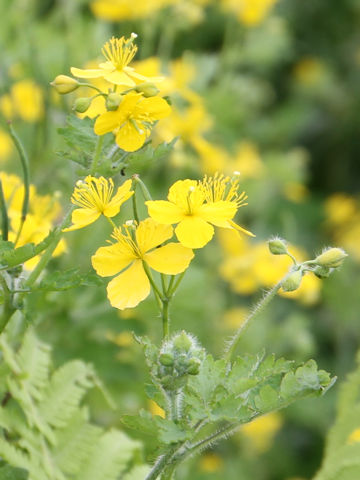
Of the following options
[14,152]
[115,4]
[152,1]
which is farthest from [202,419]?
[14,152]

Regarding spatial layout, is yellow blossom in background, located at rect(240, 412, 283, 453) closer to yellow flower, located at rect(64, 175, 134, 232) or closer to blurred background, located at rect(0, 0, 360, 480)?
blurred background, located at rect(0, 0, 360, 480)

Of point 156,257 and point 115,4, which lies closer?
point 156,257

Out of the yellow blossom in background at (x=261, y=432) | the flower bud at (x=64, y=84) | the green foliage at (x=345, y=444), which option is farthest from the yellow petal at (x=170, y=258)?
the yellow blossom in background at (x=261, y=432)

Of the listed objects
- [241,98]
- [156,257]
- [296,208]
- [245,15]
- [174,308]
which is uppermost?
[156,257]

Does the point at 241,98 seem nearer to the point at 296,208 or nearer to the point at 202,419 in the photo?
the point at 296,208

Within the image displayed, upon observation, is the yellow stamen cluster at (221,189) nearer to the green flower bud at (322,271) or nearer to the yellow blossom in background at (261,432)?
the green flower bud at (322,271)

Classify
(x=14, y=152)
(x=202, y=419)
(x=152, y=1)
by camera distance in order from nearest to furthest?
(x=202, y=419) → (x=152, y=1) → (x=14, y=152)

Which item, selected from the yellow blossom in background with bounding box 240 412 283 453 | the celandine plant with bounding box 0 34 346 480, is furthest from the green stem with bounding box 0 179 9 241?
the yellow blossom in background with bounding box 240 412 283 453
